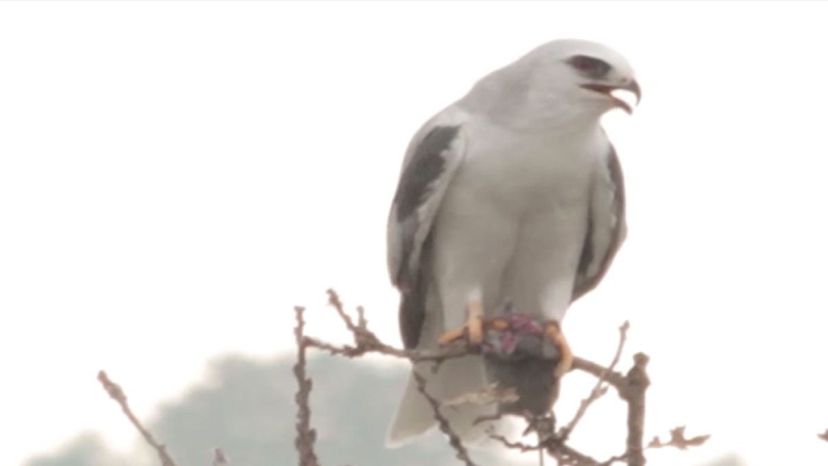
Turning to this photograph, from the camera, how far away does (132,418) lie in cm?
566

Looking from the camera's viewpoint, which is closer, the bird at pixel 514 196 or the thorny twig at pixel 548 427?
the thorny twig at pixel 548 427

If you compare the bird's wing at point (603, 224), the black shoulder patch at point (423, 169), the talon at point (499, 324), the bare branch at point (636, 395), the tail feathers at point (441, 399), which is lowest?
the tail feathers at point (441, 399)

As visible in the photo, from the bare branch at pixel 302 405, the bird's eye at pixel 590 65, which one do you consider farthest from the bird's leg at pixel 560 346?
the bare branch at pixel 302 405

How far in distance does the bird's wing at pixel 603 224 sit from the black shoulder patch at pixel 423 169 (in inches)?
19.3

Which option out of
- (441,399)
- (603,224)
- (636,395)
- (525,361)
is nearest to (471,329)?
(525,361)

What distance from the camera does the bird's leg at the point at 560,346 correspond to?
22.9 feet

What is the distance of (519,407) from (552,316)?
5.45 ft

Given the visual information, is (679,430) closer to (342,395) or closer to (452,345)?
(452,345)

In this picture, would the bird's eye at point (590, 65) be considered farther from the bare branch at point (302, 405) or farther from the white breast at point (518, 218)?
the bare branch at point (302, 405)

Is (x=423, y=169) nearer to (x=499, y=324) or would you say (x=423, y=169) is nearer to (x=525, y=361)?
(x=499, y=324)

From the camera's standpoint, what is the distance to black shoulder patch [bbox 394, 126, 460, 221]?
8.32 meters

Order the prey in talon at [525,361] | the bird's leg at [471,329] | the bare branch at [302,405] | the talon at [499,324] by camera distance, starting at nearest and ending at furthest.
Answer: the bare branch at [302,405]
the prey in talon at [525,361]
the talon at [499,324]
the bird's leg at [471,329]

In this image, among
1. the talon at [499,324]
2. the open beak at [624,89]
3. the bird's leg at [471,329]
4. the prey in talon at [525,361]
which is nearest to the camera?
the prey in talon at [525,361]

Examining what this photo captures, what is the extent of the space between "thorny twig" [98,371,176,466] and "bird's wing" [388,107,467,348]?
260 centimetres
